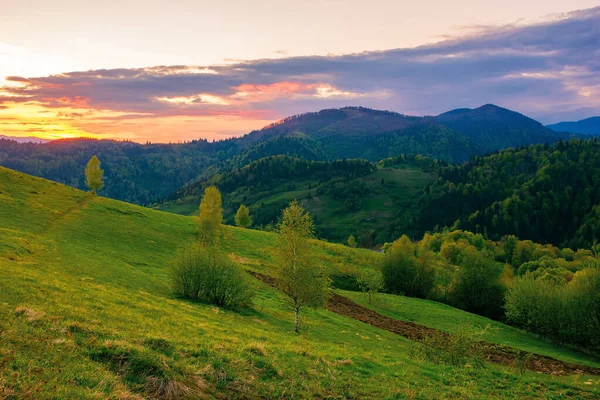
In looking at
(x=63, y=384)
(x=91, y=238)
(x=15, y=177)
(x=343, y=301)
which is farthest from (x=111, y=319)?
(x=15, y=177)

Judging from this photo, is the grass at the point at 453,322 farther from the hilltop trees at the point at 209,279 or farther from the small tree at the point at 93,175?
the small tree at the point at 93,175

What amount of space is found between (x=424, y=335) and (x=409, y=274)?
4217 cm

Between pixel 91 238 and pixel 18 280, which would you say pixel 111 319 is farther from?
pixel 91 238

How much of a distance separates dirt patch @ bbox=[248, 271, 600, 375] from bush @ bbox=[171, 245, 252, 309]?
15.2 feet

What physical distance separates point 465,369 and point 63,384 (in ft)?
81.5

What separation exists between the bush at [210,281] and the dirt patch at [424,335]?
463cm

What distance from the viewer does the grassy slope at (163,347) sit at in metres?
13.7

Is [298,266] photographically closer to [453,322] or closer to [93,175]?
[453,322]

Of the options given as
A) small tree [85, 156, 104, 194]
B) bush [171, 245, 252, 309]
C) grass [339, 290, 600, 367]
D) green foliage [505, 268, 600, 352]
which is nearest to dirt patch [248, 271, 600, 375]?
grass [339, 290, 600, 367]

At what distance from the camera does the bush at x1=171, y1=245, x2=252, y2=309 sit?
141 ft

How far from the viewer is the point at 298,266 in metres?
39.6

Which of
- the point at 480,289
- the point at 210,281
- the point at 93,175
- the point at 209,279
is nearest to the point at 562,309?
the point at 480,289

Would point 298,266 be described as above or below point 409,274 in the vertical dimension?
above

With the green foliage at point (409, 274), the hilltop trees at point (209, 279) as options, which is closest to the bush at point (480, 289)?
the green foliage at point (409, 274)
